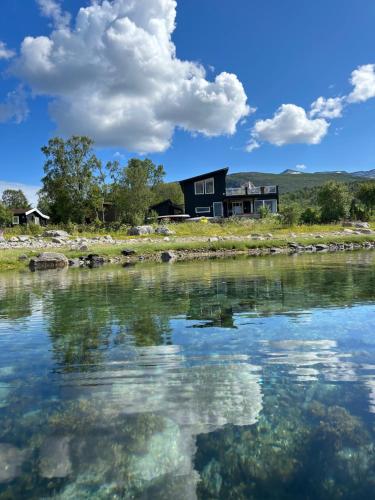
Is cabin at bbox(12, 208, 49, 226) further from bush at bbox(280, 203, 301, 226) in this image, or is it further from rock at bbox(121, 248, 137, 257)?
bush at bbox(280, 203, 301, 226)

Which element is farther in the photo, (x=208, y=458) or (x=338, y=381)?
(x=338, y=381)

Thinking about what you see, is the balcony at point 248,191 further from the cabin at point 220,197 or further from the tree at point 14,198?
the tree at point 14,198

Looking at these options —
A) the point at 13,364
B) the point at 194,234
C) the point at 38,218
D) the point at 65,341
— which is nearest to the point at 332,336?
the point at 65,341

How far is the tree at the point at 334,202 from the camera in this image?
4744 centimetres

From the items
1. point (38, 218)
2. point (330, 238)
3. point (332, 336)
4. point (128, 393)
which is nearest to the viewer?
point (128, 393)

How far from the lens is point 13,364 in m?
6.16

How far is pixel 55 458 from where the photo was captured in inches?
141

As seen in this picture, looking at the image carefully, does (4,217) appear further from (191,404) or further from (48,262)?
(191,404)

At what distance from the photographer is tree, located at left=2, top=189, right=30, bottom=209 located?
115 meters

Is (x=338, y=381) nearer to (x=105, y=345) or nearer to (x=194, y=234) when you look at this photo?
(x=105, y=345)

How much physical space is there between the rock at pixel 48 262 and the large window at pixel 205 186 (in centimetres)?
2986

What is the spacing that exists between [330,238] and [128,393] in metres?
32.0

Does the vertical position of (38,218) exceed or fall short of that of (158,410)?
it exceeds it

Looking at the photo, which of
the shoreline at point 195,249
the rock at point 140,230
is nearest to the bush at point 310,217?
the shoreline at point 195,249
